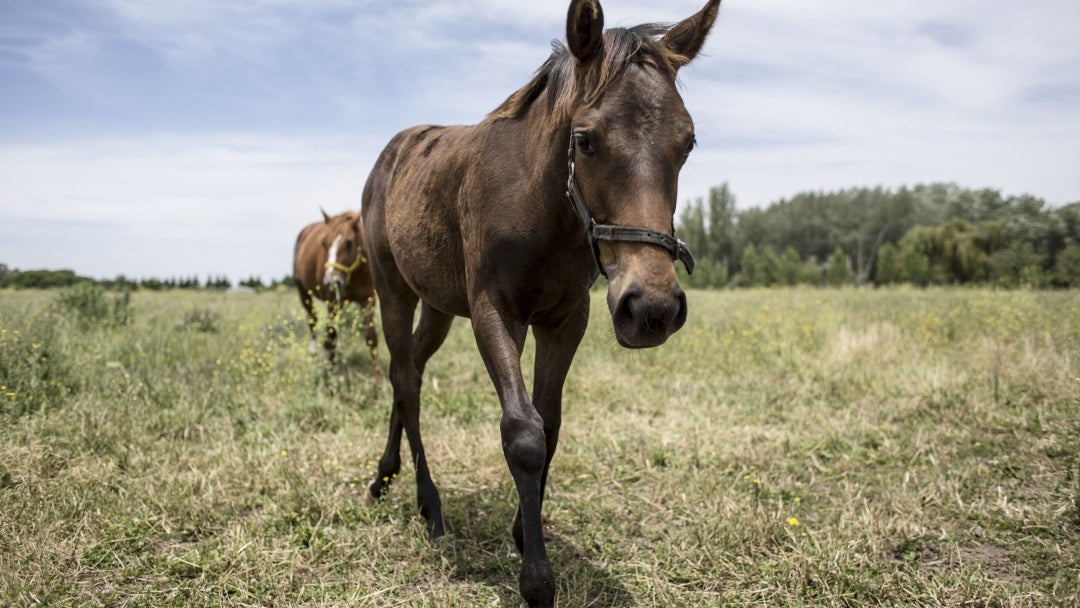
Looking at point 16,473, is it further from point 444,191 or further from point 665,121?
point 665,121

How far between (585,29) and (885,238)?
Answer: 78.5 meters

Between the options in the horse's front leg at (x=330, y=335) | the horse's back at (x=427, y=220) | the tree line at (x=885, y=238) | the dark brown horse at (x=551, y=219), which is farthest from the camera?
the tree line at (x=885, y=238)

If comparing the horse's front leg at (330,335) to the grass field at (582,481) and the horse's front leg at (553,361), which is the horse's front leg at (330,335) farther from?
the horse's front leg at (553,361)

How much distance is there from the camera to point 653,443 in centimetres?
482

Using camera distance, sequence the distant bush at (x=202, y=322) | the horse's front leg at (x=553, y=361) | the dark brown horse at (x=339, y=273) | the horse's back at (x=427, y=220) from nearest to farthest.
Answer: the horse's front leg at (x=553, y=361)
the horse's back at (x=427, y=220)
the dark brown horse at (x=339, y=273)
the distant bush at (x=202, y=322)

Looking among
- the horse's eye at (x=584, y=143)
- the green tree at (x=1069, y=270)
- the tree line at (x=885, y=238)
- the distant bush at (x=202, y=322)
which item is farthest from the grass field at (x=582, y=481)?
the green tree at (x=1069, y=270)

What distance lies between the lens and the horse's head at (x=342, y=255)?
8.11m

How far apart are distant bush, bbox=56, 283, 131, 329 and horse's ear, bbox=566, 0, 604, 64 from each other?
29.2 feet

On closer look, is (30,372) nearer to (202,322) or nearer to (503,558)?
(503,558)

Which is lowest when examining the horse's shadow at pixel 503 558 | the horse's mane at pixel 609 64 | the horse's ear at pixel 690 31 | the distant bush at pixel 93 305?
the horse's shadow at pixel 503 558

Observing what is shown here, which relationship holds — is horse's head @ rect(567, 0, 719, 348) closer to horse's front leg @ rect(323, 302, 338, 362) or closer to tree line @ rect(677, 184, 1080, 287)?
horse's front leg @ rect(323, 302, 338, 362)

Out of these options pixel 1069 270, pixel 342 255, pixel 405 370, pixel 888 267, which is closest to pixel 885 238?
pixel 888 267

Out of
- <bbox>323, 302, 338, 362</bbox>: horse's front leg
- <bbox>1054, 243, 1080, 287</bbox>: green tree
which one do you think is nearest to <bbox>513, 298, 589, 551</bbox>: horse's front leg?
<bbox>323, 302, 338, 362</bbox>: horse's front leg

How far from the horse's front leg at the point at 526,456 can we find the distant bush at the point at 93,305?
27.6ft
